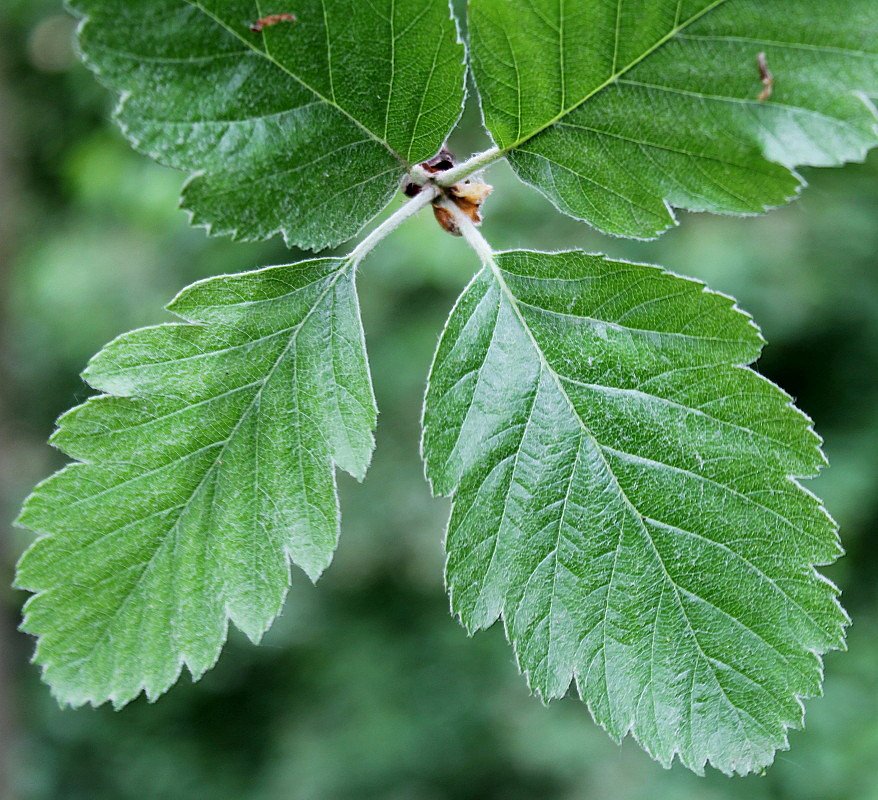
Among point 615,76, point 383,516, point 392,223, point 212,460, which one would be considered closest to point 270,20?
point 392,223

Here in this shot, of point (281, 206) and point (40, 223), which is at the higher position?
point (281, 206)

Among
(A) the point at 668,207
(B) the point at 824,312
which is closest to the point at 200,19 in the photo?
(A) the point at 668,207

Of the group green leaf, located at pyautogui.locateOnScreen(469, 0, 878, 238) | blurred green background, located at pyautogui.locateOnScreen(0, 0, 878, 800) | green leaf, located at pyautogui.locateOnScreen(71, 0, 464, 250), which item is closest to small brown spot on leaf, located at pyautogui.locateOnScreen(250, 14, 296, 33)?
green leaf, located at pyautogui.locateOnScreen(71, 0, 464, 250)

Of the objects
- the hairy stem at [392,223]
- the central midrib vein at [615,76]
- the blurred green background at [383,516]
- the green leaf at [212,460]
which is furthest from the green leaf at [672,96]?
the blurred green background at [383,516]

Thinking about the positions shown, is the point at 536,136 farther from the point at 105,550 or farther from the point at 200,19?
the point at 105,550

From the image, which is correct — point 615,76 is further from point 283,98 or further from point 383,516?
point 383,516
